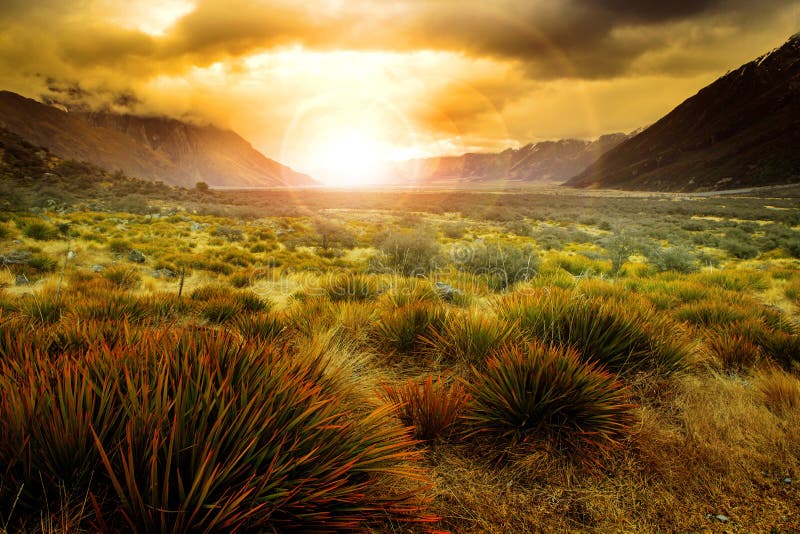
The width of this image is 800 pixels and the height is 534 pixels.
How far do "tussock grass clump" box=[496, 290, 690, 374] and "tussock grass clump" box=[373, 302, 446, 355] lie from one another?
1.01 meters

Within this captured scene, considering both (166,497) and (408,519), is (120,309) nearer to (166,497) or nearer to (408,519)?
(166,497)

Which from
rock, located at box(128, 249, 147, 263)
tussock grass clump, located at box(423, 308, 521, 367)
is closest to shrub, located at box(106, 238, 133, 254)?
rock, located at box(128, 249, 147, 263)

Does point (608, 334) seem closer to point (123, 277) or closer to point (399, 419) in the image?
point (399, 419)

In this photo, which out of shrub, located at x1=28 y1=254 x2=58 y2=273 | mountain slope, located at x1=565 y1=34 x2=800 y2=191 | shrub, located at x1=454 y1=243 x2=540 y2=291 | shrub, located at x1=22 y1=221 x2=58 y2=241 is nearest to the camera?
shrub, located at x1=28 y1=254 x2=58 y2=273

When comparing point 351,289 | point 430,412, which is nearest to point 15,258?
point 351,289

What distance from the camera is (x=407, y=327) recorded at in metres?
4.16

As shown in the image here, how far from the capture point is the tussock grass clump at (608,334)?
3.45 m

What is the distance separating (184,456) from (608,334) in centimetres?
355

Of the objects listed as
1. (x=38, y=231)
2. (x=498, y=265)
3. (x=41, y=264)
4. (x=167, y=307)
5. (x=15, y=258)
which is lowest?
(x=498, y=265)

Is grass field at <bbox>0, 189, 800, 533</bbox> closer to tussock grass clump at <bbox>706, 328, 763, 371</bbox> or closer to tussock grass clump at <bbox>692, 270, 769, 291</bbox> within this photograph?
tussock grass clump at <bbox>706, 328, 763, 371</bbox>

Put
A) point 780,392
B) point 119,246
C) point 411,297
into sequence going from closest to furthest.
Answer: point 780,392 < point 411,297 < point 119,246

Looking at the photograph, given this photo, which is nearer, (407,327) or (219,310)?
(407,327)

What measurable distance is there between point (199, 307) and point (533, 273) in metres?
8.12

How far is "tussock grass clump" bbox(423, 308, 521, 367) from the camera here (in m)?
3.46
